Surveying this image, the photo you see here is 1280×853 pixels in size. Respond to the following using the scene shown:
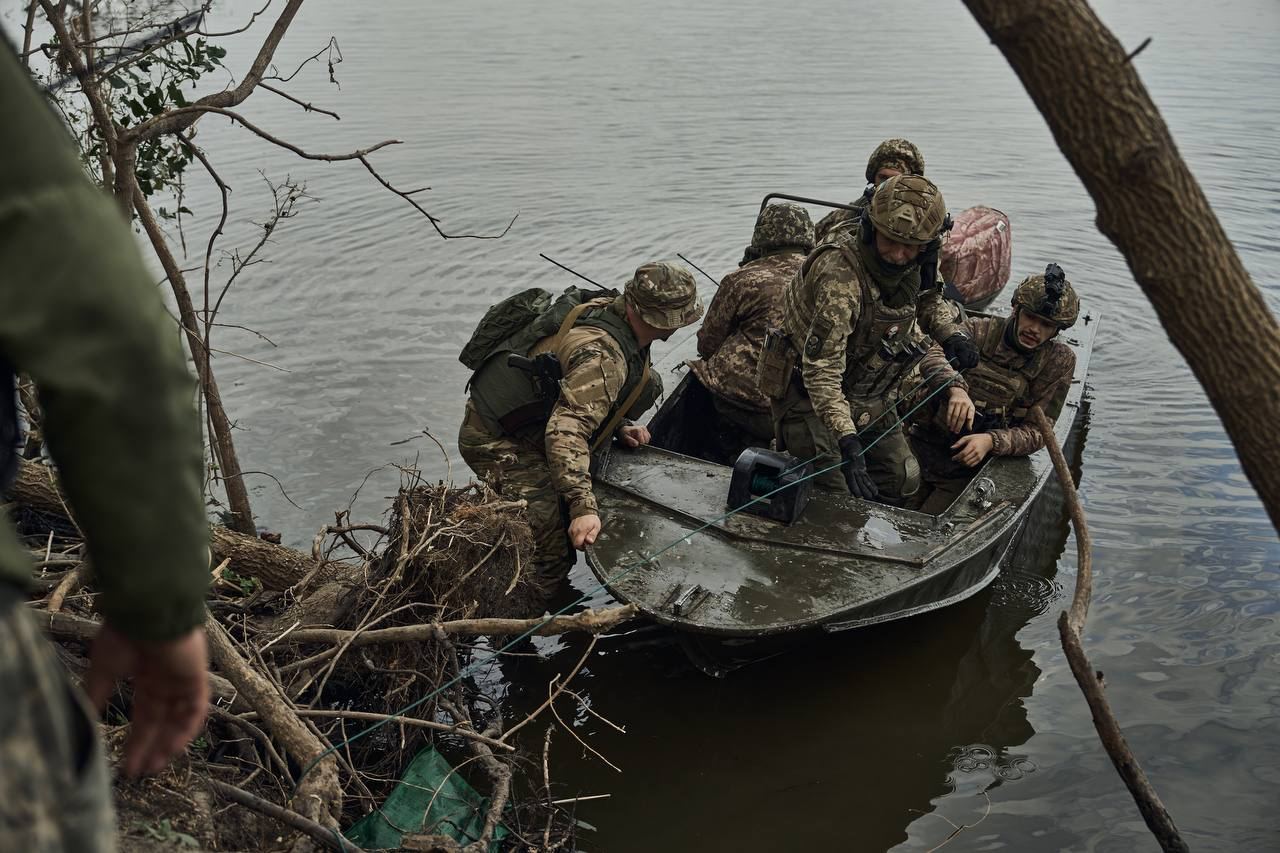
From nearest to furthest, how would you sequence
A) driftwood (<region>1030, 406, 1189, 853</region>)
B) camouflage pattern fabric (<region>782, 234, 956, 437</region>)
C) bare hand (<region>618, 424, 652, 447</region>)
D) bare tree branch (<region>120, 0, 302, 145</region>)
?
driftwood (<region>1030, 406, 1189, 853</region>) < bare tree branch (<region>120, 0, 302, 145</region>) < camouflage pattern fabric (<region>782, 234, 956, 437</region>) < bare hand (<region>618, 424, 652, 447</region>)

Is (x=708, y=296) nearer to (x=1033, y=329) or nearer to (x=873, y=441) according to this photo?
(x=1033, y=329)

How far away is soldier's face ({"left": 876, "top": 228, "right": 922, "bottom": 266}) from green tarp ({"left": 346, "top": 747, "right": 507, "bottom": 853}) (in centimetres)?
346

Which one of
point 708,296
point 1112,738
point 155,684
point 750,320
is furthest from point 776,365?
point 708,296

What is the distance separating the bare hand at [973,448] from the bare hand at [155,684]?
19.0 ft

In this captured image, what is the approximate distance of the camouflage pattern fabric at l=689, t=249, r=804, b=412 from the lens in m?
7.66

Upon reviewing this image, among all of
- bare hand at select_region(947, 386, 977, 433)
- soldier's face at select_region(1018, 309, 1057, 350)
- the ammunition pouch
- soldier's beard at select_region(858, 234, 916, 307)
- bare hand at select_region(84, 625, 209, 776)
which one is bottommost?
bare hand at select_region(947, 386, 977, 433)

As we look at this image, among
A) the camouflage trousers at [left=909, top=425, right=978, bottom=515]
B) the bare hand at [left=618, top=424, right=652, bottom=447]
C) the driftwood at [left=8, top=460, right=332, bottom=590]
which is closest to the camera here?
the driftwood at [left=8, top=460, right=332, bottom=590]

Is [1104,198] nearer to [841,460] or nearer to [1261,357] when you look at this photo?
[1261,357]

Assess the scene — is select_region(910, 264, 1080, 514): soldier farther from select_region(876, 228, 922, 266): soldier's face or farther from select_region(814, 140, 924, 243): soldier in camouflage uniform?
select_region(814, 140, 924, 243): soldier in camouflage uniform

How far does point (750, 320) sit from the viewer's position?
7773 millimetres

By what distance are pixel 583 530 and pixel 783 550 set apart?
1021 millimetres

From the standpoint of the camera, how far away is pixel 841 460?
21.5 ft

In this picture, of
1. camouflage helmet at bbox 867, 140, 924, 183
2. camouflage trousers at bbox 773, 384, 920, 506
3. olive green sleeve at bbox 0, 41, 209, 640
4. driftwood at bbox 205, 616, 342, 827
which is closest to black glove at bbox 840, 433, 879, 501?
camouflage trousers at bbox 773, 384, 920, 506

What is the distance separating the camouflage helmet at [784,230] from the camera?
8.11 m
